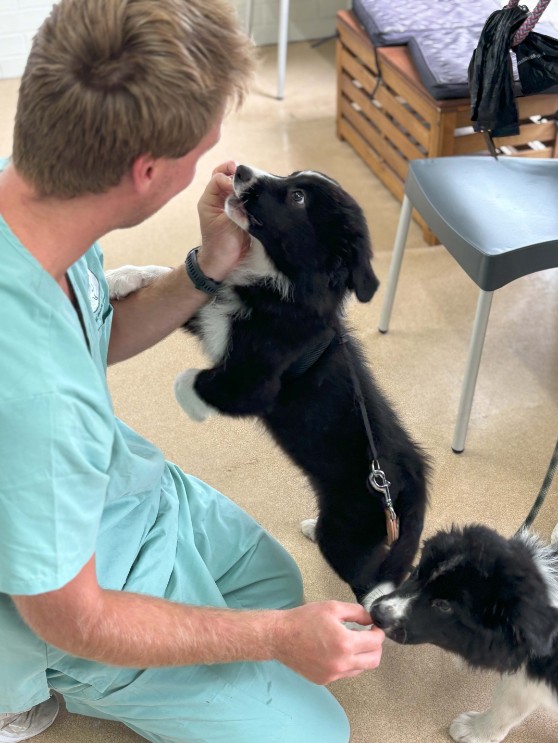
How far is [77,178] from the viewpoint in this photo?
107cm

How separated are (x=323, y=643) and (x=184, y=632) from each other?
0.70 ft

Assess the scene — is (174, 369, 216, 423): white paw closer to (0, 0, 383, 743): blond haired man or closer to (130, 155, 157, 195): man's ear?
(0, 0, 383, 743): blond haired man

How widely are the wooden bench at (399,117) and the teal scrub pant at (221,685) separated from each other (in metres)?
1.84

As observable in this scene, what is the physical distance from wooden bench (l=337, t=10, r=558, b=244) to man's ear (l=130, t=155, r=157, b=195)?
79.1 inches

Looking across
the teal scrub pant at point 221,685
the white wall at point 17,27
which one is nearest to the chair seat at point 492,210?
the teal scrub pant at point 221,685

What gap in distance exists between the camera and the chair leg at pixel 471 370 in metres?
2.24

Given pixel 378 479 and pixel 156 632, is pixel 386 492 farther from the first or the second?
pixel 156 632

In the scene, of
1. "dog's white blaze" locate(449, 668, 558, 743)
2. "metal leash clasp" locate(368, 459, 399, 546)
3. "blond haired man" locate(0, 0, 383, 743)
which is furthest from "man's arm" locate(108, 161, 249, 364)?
"dog's white blaze" locate(449, 668, 558, 743)

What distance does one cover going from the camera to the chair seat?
210cm

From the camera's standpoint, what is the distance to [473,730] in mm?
1688

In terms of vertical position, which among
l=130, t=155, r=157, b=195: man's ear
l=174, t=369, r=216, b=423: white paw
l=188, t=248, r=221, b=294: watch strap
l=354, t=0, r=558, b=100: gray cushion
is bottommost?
l=174, t=369, r=216, b=423: white paw

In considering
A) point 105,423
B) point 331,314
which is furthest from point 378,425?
point 105,423

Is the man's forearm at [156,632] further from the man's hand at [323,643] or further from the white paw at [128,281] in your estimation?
the white paw at [128,281]

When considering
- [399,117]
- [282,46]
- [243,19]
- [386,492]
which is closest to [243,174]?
[386,492]
